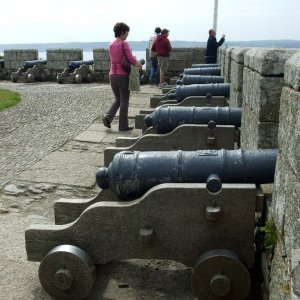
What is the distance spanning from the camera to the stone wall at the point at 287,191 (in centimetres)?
214

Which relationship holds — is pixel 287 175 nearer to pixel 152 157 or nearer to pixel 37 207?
pixel 152 157

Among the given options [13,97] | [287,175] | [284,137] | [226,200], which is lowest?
[13,97]

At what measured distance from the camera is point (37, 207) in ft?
15.3

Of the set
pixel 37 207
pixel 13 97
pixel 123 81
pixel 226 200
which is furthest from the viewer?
pixel 13 97

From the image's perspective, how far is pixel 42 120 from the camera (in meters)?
9.66

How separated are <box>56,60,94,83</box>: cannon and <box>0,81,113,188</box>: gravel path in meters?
1.57

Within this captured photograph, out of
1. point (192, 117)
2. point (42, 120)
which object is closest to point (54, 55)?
point (42, 120)

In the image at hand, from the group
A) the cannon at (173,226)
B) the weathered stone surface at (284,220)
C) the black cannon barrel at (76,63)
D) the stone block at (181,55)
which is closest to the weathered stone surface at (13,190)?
the cannon at (173,226)

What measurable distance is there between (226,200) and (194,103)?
427 cm

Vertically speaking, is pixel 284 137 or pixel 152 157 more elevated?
pixel 284 137

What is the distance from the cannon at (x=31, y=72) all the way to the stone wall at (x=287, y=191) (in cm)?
1676

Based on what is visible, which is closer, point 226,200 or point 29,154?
point 226,200

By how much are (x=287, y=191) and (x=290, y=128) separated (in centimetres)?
29

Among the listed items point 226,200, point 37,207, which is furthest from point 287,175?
point 37,207
